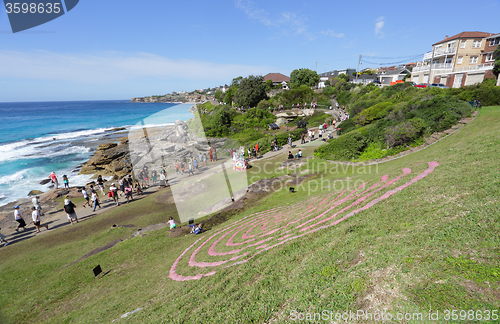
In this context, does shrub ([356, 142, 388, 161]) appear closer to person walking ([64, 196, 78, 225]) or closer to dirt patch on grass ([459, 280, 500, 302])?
dirt patch on grass ([459, 280, 500, 302])

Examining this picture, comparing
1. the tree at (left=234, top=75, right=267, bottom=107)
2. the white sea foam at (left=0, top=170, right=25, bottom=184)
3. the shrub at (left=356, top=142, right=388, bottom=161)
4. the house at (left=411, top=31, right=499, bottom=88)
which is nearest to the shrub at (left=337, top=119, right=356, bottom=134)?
the shrub at (left=356, top=142, right=388, bottom=161)

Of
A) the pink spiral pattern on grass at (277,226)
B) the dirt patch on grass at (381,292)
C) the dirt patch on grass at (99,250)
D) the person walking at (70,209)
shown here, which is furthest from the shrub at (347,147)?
the person walking at (70,209)

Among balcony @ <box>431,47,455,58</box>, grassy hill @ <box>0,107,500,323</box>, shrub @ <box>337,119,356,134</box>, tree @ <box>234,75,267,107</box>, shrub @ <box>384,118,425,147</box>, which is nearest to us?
grassy hill @ <box>0,107,500,323</box>

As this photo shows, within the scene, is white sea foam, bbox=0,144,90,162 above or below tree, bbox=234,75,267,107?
below

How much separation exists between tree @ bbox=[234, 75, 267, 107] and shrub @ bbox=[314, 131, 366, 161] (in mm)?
49646

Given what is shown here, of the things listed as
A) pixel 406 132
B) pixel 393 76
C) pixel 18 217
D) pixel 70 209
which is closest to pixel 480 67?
pixel 406 132

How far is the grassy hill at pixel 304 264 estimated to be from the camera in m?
5.89

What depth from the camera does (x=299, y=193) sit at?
1905 cm

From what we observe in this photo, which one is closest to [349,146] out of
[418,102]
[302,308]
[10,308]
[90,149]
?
[418,102]

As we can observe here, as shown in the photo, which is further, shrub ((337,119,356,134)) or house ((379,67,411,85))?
house ((379,67,411,85))

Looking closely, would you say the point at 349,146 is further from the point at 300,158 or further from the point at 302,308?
the point at 302,308

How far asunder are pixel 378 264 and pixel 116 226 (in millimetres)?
17632

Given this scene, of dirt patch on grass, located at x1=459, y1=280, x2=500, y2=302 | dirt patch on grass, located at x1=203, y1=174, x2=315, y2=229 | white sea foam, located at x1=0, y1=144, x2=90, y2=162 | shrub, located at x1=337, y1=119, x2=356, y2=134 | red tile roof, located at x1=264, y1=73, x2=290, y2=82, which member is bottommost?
white sea foam, located at x1=0, y1=144, x2=90, y2=162

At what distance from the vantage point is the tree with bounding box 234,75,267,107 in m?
72.8
